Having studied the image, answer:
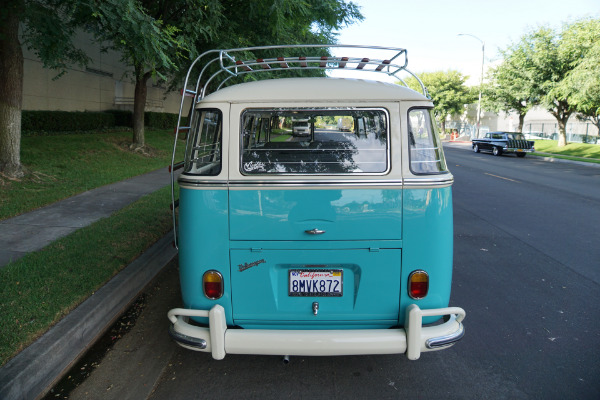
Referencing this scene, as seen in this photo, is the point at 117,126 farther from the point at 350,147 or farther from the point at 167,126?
the point at 350,147

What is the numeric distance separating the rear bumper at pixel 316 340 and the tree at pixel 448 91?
5567 centimetres

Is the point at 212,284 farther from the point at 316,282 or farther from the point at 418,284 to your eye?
the point at 418,284

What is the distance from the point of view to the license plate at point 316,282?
130 inches

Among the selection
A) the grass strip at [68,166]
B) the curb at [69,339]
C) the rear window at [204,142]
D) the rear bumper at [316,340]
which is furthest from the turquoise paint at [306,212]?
the grass strip at [68,166]

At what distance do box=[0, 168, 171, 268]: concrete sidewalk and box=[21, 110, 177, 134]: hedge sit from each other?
335 inches

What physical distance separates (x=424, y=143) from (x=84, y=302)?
3377 millimetres

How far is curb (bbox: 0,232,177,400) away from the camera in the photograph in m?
3.14

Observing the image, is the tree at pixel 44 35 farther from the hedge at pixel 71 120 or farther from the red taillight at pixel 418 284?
the hedge at pixel 71 120

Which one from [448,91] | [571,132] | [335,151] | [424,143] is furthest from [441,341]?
[448,91]

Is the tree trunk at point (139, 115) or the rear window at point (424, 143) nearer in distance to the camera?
the rear window at point (424, 143)

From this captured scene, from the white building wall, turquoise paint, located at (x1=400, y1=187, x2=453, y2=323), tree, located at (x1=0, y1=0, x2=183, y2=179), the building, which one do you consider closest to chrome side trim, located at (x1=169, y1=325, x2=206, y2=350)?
turquoise paint, located at (x1=400, y1=187, x2=453, y2=323)

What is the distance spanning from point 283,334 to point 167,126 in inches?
1104

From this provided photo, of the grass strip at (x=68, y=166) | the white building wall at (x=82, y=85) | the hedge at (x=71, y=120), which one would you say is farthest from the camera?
the white building wall at (x=82, y=85)

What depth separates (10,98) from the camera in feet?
31.9
